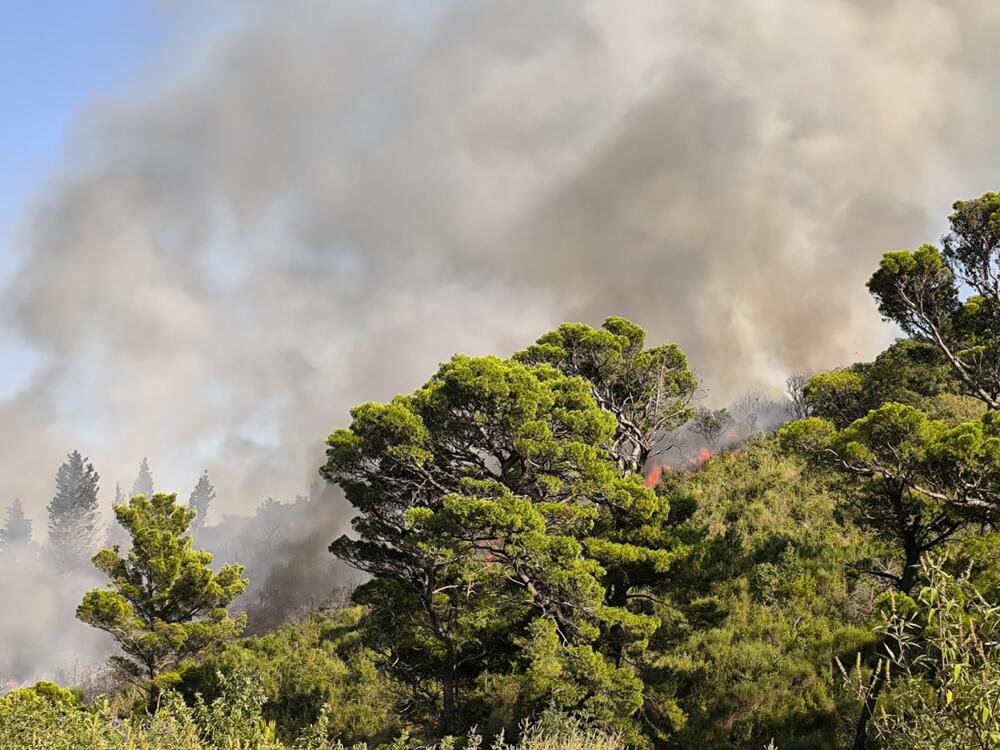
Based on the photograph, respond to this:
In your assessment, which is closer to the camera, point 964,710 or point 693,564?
point 964,710

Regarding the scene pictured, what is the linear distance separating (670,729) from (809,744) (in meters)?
2.94

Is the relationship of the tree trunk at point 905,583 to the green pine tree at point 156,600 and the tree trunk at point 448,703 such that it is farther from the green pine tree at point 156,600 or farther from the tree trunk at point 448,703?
the green pine tree at point 156,600

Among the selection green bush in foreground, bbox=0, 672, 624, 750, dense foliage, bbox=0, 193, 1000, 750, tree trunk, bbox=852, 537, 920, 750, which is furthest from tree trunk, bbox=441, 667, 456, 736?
tree trunk, bbox=852, 537, 920, 750

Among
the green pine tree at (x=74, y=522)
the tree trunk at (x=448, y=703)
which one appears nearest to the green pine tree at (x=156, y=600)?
the tree trunk at (x=448, y=703)

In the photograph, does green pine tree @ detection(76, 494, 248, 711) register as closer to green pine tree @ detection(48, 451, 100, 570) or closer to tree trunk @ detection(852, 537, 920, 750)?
tree trunk @ detection(852, 537, 920, 750)

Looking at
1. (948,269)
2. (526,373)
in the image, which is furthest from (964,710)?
(948,269)

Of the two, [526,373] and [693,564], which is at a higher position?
[526,373]

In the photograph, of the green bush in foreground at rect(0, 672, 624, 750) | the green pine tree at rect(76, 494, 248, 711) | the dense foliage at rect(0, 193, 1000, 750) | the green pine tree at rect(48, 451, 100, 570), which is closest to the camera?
the green bush in foreground at rect(0, 672, 624, 750)

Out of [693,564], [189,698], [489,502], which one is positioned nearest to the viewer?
[489,502]

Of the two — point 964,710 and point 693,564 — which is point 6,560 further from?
point 964,710

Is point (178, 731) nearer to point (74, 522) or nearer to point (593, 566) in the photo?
point (593, 566)

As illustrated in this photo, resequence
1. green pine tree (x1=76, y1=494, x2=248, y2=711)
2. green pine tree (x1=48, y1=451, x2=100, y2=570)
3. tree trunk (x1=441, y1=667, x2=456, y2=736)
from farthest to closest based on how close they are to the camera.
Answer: green pine tree (x1=48, y1=451, x2=100, y2=570) → green pine tree (x1=76, y1=494, x2=248, y2=711) → tree trunk (x1=441, y1=667, x2=456, y2=736)

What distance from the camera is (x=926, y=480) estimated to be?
11133mm

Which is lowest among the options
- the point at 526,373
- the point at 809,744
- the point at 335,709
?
the point at 809,744
